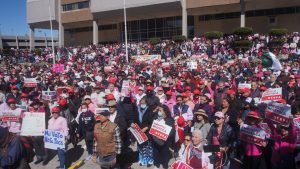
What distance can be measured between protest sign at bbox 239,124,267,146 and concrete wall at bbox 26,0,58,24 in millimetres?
50669

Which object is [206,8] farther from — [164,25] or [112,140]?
[112,140]

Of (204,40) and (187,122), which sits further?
(204,40)

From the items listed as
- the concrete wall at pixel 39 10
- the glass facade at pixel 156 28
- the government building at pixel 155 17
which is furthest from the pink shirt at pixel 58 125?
the concrete wall at pixel 39 10

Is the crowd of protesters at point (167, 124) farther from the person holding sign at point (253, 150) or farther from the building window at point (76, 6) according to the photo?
the building window at point (76, 6)

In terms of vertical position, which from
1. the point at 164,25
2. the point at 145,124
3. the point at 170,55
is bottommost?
the point at 145,124

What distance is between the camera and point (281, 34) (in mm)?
30156

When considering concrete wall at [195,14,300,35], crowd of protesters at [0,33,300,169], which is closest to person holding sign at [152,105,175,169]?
crowd of protesters at [0,33,300,169]

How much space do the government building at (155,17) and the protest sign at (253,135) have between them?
30.9 m

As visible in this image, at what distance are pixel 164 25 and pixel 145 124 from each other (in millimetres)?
41468

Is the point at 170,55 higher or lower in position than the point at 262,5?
lower

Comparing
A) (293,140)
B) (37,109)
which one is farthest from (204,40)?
(293,140)

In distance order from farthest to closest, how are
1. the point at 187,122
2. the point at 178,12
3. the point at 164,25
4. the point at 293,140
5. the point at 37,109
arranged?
the point at 164,25 → the point at 178,12 → the point at 37,109 → the point at 187,122 → the point at 293,140

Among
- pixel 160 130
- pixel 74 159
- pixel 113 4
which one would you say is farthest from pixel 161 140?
pixel 113 4

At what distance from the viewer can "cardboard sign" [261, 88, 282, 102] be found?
31.1 feet
